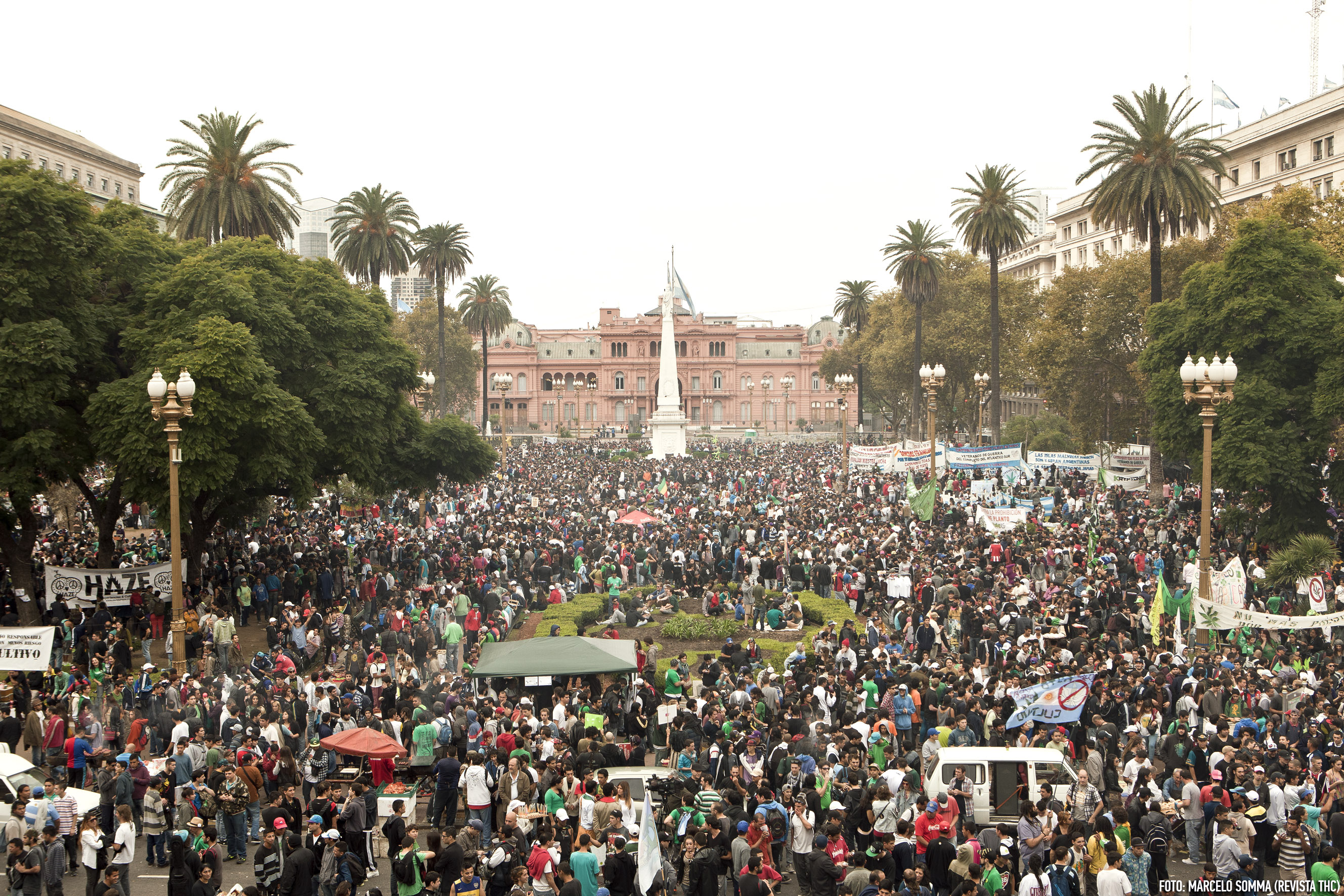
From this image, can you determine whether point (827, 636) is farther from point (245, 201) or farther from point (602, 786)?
point (245, 201)

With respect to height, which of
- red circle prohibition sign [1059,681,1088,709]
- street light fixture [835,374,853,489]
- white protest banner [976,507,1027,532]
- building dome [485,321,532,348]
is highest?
building dome [485,321,532,348]

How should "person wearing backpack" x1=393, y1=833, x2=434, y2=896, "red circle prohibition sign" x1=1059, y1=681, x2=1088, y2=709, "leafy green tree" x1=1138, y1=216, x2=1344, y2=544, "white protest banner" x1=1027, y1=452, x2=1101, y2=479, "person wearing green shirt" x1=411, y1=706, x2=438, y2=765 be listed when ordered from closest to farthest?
"person wearing backpack" x1=393, y1=833, x2=434, y2=896
"person wearing green shirt" x1=411, y1=706, x2=438, y2=765
"red circle prohibition sign" x1=1059, y1=681, x2=1088, y2=709
"leafy green tree" x1=1138, y1=216, x2=1344, y2=544
"white protest banner" x1=1027, y1=452, x2=1101, y2=479

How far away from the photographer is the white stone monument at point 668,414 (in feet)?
215

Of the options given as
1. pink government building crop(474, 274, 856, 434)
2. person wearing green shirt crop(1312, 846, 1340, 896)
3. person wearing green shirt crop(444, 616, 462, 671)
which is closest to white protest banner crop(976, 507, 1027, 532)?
person wearing green shirt crop(444, 616, 462, 671)

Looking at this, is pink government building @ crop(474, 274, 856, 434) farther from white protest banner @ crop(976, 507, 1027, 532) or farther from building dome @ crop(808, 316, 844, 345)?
white protest banner @ crop(976, 507, 1027, 532)

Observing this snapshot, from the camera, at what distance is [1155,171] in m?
36.2

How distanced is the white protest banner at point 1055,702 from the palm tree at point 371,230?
43.4 meters

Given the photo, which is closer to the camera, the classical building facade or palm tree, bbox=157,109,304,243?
palm tree, bbox=157,109,304,243

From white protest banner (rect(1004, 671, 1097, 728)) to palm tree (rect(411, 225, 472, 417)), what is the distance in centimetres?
4779

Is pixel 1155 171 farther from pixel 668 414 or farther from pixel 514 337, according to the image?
pixel 514 337

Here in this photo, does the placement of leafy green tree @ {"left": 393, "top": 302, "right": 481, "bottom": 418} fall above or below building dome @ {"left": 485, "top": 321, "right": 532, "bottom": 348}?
below

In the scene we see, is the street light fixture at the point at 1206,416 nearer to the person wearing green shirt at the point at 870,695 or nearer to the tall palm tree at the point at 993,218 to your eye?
the person wearing green shirt at the point at 870,695

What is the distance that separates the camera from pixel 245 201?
119ft

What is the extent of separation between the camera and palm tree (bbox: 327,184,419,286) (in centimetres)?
5191
